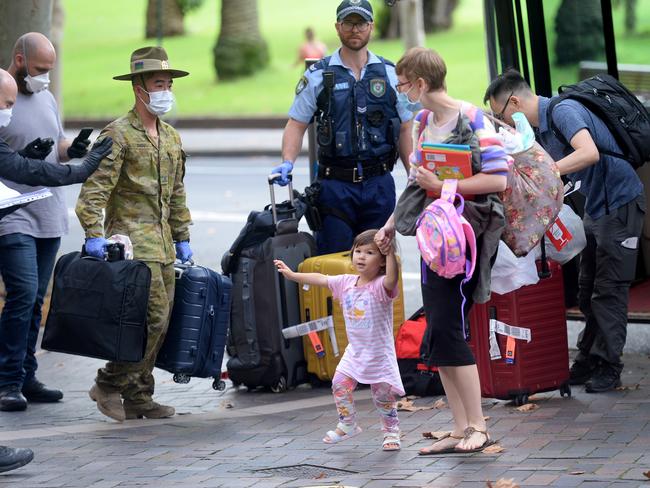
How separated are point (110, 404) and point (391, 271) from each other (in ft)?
6.11

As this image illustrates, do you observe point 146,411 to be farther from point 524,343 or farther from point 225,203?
point 225,203

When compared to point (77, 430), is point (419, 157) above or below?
above

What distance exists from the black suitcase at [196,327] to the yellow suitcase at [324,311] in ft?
1.85

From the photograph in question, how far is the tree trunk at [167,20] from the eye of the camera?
42906 millimetres

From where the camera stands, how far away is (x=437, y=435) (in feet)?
20.8

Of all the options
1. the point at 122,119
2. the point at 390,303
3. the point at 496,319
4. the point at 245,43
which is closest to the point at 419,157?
the point at 390,303

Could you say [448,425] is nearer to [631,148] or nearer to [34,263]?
[631,148]

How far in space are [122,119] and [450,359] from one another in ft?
7.39

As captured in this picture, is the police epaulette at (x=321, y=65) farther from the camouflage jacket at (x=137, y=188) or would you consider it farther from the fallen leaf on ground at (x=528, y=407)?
the fallen leaf on ground at (x=528, y=407)

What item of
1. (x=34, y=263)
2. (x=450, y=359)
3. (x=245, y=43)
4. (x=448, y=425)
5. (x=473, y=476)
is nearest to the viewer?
(x=473, y=476)

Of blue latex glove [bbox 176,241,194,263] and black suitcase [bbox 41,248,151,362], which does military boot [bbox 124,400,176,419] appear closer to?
black suitcase [bbox 41,248,151,362]

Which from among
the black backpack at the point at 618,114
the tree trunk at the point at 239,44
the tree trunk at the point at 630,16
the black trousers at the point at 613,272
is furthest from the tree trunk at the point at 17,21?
the tree trunk at the point at 239,44

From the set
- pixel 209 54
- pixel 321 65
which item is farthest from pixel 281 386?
pixel 209 54

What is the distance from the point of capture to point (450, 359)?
238 inches
